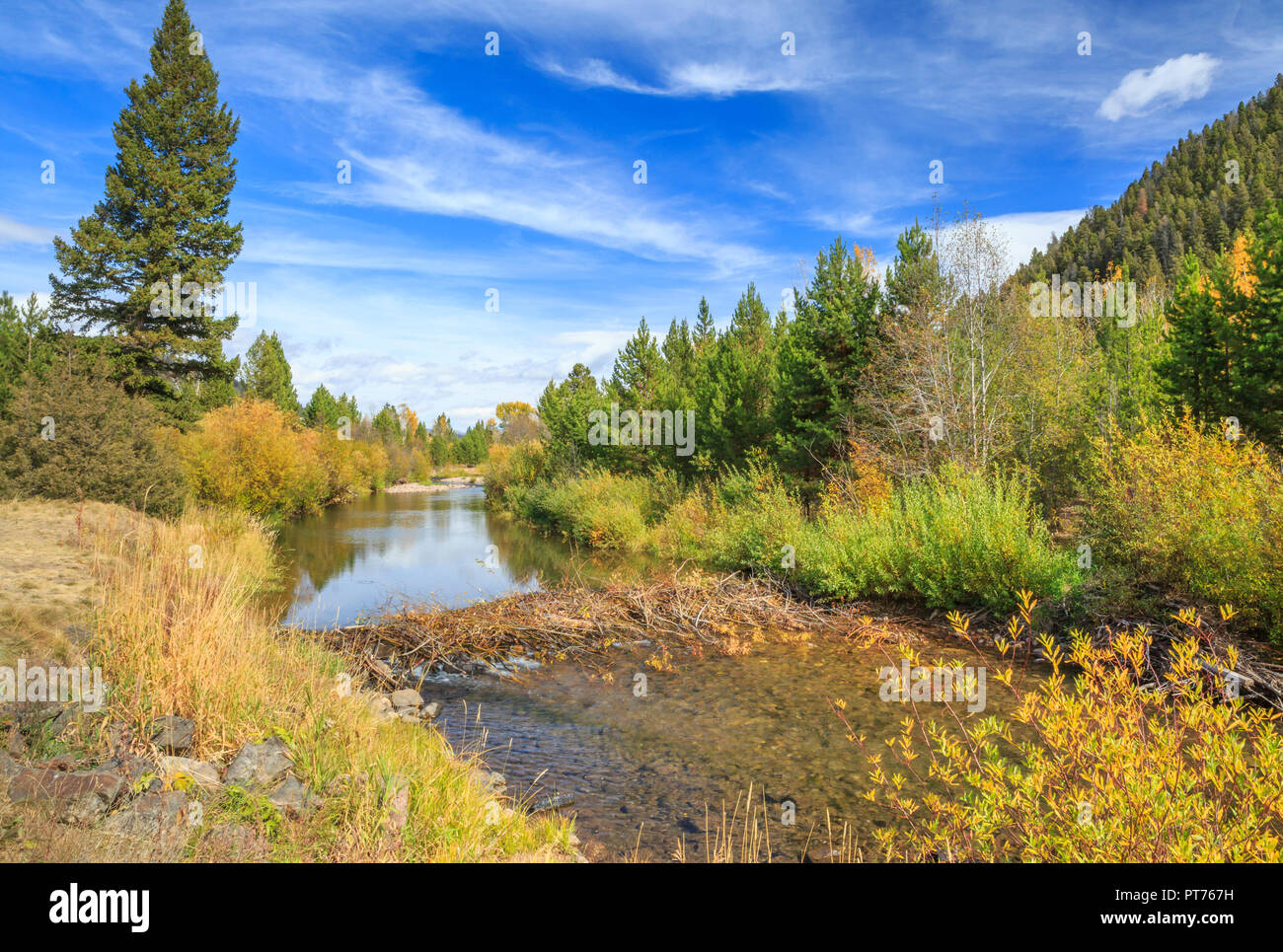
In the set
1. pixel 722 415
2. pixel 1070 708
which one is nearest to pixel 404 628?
pixel 1070 708

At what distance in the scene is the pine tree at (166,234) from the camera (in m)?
24.7

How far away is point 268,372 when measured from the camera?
6244 cm

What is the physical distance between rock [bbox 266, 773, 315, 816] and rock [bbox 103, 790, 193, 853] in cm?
51

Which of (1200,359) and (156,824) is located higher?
(1200,359)

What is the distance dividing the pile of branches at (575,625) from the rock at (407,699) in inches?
30.2

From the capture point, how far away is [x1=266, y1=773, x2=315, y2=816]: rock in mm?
4613

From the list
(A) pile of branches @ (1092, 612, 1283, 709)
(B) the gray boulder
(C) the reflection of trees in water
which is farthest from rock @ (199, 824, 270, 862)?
(C) the reflection of trees in water

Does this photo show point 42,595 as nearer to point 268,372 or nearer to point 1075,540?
point 1075,540

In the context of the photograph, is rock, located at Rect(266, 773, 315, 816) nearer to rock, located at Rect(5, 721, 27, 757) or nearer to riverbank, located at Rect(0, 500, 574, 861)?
riverbank, located at Rect(0, 500, 574, 861)

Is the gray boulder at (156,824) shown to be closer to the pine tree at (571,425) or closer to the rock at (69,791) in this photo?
the rock at (69,791)

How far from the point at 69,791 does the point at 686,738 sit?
608 centimetres

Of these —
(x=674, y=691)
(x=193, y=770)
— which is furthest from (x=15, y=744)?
(x=674, y=691)

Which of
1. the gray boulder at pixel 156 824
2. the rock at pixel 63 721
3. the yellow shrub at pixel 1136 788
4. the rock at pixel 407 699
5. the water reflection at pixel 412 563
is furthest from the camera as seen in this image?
the water reflection at pixel 412 563

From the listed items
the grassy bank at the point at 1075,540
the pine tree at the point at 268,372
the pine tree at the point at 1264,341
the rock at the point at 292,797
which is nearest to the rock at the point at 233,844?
the rock at the point at 292,797
